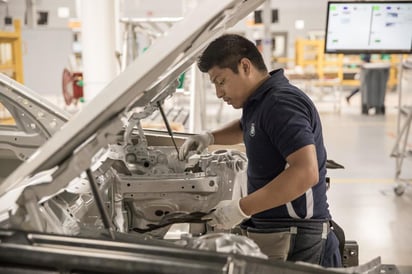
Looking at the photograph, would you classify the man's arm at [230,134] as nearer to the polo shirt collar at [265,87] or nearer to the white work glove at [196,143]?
the white work glove at [196,143]

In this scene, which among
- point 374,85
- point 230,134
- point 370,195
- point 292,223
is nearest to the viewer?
point 292,223

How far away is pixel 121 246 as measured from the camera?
1498mm

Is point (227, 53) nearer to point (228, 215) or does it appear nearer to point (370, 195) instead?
point (228, 215)

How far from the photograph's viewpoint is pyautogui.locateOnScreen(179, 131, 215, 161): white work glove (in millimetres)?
2986

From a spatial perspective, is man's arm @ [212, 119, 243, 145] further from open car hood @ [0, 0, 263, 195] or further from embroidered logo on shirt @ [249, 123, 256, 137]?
open car hood @ [0, 0, 263, 195]

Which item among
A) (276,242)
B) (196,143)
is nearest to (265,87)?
(276,242)

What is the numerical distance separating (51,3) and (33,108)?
16.4m

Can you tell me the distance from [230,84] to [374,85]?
10.7 meters

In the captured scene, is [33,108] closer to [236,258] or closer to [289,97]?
[289,97]

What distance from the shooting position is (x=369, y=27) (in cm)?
589

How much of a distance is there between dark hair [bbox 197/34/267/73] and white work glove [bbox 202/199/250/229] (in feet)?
2.03

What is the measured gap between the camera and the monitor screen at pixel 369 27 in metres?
5.72

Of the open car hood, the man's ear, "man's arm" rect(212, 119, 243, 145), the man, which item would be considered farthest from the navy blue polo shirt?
the open car hood

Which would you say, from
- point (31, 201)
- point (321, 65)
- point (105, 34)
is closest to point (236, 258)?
point (31, 201)
